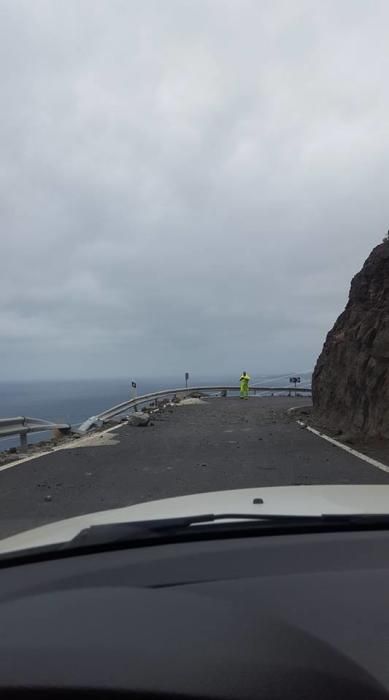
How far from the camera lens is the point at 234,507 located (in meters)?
3.54

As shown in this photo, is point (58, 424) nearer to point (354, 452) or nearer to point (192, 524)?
point (354, 452)

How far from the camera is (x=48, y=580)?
2619mm

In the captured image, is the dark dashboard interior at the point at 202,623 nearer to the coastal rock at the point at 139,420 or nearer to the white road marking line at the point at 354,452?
the white road marking line at the point at 354,452

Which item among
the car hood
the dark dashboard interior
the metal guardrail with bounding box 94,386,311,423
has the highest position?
the metal guardrail with bounding box 94,386,311,423

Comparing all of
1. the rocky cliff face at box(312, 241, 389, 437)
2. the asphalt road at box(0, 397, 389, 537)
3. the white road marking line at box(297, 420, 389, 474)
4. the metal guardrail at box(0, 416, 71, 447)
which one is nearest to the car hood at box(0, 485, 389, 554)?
the asphalt road at box(0, 397, 389, 537)

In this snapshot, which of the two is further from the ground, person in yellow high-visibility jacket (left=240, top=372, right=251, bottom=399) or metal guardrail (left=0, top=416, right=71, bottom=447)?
person in yellow high-visibility jacket (left=240, top=372, right=251, bottom=399)

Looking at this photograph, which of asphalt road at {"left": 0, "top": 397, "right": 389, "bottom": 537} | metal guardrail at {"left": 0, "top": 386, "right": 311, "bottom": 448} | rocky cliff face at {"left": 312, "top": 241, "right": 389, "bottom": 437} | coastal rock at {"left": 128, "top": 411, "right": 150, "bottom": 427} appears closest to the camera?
asphalt road at {"left": 0, "top": 397, "right": 389, "bottom": 537}

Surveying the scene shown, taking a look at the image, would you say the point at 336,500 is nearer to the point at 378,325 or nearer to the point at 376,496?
the point at 376,496

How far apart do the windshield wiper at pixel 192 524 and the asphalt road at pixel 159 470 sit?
425 centimetres

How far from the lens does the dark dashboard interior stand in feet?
6.60

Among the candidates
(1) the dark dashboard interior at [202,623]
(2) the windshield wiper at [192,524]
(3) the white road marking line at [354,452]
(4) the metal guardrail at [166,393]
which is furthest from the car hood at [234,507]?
(4) the metal guardrail at [166,393]

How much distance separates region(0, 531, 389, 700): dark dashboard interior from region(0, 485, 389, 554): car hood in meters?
0.43

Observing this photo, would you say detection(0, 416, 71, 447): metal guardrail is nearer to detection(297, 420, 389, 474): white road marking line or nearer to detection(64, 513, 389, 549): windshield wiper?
detection(297, 420, 389, 474): white road marking line

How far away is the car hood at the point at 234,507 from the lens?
10.8ft
